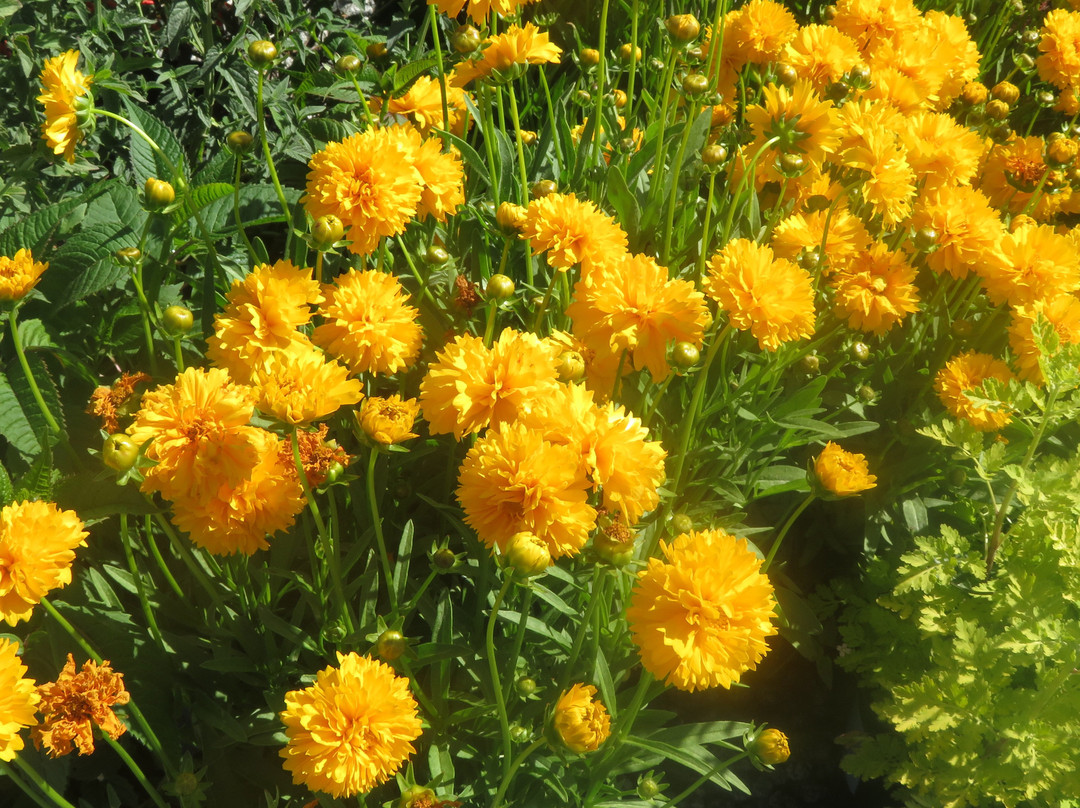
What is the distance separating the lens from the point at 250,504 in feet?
3.77

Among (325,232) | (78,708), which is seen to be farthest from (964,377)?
(78,708)

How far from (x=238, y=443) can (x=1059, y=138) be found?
68.2 inches

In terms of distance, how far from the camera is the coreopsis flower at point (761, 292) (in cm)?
129

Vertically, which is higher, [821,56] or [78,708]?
[821,56]

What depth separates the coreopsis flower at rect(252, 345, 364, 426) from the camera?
1.05 meters

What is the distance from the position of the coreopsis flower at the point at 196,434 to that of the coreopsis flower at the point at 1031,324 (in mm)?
1404

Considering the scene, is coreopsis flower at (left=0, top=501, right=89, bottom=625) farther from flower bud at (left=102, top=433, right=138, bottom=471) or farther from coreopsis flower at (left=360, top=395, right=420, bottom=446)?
coreopsis flower at (left=360, top=395, right=420, bottom=446)

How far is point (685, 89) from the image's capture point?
152 cm

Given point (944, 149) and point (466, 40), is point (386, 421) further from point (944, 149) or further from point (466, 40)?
point (944, 149)

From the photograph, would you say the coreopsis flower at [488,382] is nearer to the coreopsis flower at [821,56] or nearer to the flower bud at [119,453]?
the flower bud at [119,453]

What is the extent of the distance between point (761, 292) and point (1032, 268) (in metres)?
0.69

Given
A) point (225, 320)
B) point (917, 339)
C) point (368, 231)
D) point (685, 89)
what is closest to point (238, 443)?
point (225, 320)

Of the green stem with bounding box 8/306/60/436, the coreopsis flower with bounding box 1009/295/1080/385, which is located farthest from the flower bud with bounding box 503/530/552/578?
the coreopsis flower with bounding box 1009/295/1080/385

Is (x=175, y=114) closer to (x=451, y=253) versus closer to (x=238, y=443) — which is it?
(x=451, y=253)
